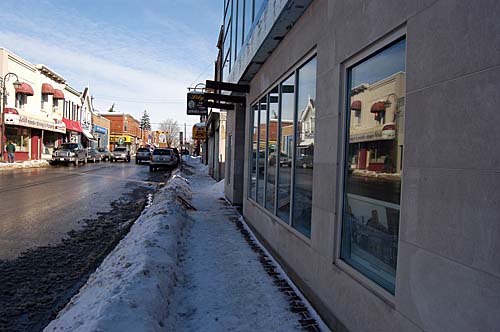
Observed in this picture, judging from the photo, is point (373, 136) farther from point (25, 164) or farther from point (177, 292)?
point (25, 164)

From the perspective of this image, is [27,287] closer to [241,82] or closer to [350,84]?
[350,84]

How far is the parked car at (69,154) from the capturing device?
33625 mm

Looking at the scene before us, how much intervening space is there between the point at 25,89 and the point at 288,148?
31.9 m

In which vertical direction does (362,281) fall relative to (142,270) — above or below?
above

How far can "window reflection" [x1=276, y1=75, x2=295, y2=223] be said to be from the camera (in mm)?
5973

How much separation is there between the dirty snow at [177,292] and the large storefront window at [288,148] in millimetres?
966

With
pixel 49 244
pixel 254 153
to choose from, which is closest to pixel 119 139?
pixel 254 153

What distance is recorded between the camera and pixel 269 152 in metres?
7.30

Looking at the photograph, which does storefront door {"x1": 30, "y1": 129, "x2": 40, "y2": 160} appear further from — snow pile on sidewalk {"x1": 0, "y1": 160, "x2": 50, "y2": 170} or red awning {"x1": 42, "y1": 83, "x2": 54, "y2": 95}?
red awning {"x1": 42, "y1": 83, "x2": 54, "y2": 95}

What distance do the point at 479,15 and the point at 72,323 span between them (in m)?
3.71

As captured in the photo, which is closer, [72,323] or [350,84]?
[72,323]

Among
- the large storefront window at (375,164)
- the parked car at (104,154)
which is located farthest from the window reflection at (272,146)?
the parked car at (104,154)

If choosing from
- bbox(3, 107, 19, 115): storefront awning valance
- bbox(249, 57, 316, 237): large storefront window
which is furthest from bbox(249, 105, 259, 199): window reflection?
bbox(3, 107, 19, 115): storefront awning valance

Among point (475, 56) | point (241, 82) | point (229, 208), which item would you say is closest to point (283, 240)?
point (475, 56)
